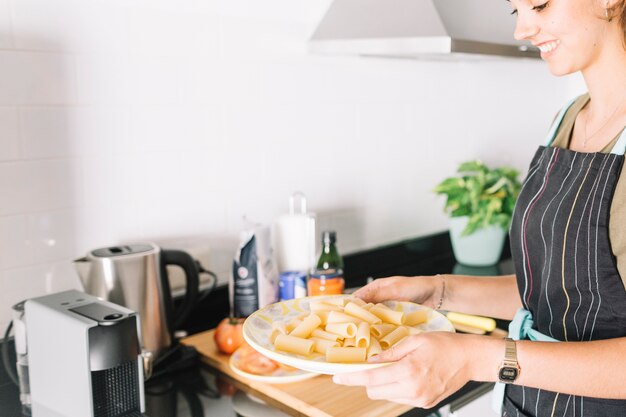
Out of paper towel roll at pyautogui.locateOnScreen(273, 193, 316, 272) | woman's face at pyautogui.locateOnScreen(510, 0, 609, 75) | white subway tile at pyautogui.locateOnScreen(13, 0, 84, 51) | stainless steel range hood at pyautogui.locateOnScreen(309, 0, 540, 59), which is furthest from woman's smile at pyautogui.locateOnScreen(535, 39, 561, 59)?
white subway tile at pyautogui.locateOnScreen(13, 0, 84, 51)

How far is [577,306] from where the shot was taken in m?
1.16

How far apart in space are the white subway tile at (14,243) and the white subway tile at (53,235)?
0.04 ft

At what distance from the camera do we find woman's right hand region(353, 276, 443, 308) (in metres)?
1.26

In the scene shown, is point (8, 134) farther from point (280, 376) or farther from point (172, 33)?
point (280, 376)

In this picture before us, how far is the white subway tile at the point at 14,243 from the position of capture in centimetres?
141

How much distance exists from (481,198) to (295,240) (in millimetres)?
735

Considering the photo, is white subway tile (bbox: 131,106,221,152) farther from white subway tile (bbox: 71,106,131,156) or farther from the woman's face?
the woman's face

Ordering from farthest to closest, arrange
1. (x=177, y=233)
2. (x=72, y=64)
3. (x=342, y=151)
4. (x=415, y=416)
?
(x=342, y=151), (x=177, y=233), (x=72, y=64), (x=415, y=416)

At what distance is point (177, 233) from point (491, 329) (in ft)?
2.60

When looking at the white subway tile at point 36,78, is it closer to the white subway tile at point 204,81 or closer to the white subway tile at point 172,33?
the white subway tile at point 172,33

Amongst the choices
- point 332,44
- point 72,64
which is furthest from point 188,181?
point 332,44

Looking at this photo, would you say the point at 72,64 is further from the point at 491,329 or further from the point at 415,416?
the point at 491,329

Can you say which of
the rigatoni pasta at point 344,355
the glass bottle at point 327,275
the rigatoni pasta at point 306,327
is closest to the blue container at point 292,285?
the glass bottle at point 327,275

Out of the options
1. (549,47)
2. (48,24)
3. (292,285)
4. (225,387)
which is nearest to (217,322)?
(292,285)
